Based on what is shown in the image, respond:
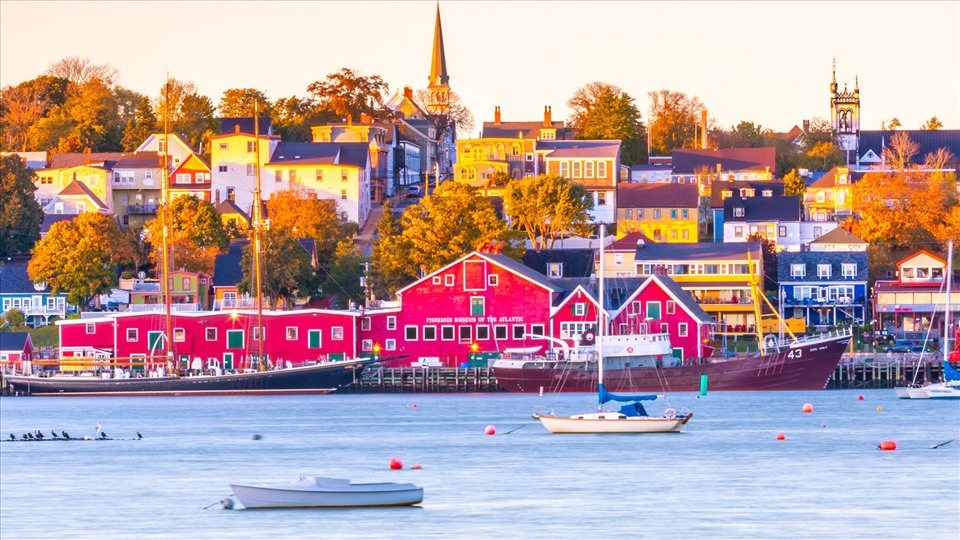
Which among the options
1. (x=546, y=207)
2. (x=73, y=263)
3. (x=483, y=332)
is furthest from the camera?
(x=546, y=207)

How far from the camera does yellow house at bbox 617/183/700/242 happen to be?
15100 centimetres

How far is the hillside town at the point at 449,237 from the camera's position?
353ft

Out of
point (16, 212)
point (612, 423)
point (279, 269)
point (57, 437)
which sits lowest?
point (57, 437)

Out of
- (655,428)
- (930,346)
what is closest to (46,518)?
(655,428)

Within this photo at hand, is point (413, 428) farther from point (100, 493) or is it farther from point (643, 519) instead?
point (643, 519)

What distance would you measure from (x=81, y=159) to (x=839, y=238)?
6167 cm

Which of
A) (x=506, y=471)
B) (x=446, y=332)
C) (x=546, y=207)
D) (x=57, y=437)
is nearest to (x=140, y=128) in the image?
(x=546, y=207)

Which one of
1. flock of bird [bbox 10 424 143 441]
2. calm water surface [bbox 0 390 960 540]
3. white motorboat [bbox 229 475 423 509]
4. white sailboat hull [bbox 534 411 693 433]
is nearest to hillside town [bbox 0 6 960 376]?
calm water surface [bbox 0 390 960 540]

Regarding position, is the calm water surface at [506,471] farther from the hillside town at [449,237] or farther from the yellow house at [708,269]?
the yellow house at [708,269]

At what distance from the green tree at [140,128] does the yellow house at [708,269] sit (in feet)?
189

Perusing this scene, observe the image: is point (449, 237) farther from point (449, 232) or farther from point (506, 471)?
point (506, 471)

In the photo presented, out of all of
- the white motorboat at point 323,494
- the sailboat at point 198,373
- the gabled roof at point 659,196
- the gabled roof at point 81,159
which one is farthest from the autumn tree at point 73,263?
the white motorboat at point 323,494

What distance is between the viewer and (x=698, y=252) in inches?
5064

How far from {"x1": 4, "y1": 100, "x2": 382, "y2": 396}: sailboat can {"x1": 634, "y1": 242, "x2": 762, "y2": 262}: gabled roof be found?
29.7 metres
